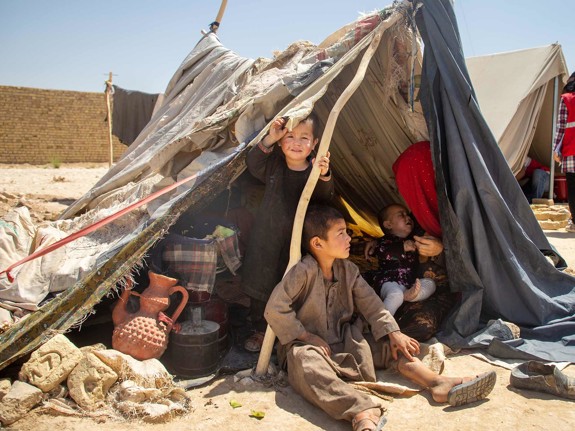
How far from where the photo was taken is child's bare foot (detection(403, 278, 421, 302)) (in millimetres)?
3312

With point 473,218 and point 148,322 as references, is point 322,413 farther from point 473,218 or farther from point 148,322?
point 473,218

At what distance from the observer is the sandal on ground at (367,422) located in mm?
2150

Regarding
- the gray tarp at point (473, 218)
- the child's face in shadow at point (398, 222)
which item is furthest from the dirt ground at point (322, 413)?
the child's face in shadow at point (398, 222)

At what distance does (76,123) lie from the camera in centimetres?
1981

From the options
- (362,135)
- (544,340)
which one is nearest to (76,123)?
(362,135)

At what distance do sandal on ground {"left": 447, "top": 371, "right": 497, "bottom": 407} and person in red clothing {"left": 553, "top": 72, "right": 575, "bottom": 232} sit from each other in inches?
202

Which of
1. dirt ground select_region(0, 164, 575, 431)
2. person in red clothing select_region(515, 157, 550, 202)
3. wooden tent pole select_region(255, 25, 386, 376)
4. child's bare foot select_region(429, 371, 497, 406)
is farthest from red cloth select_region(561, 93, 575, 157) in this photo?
child's bare foot select_region(429, 371, 497, 406)

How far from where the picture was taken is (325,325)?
2.83 m

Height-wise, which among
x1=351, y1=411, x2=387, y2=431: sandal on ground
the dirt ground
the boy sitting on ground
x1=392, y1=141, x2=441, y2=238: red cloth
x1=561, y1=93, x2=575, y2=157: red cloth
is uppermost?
x1=561, y1=93, x2=575, y2=157: red cloth

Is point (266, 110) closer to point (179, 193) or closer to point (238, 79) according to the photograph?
point (179, 193)

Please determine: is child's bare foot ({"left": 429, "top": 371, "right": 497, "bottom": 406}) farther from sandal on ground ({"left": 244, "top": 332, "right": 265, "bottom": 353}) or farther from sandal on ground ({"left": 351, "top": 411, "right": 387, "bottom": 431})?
sandal on ground ({"left": 244, "top": 332, "right": 265, "bottom": 353})

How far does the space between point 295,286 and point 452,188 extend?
1.34 meters

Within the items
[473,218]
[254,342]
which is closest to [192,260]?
[254,342]

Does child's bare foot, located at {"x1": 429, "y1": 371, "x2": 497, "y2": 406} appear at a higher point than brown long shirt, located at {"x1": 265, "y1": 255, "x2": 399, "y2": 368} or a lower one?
lower
